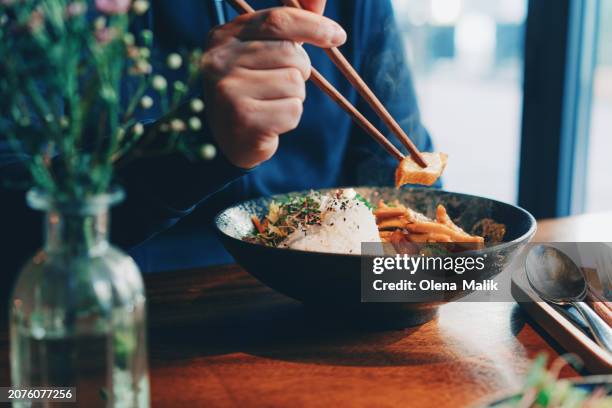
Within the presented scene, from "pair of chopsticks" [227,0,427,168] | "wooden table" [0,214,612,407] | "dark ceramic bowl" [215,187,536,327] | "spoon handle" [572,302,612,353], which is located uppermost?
"pair of chopsticks" [227,0,427,168]

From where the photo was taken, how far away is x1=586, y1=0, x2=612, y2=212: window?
9.50 ft

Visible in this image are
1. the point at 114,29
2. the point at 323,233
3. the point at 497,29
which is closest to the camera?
the point at 114,29

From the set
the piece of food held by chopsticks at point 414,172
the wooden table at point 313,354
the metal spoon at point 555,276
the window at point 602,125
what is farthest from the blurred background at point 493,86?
the wooden table at point 313,354

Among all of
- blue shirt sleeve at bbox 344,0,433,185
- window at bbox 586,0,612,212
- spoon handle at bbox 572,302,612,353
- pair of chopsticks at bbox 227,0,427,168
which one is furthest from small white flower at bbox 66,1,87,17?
window at bbox 586,0,612,212

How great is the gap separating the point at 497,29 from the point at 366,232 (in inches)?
107

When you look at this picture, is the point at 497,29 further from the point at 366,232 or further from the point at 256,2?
the point at 366,232

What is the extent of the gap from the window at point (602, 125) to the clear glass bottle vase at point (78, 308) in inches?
107

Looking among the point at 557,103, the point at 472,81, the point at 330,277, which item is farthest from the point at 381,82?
the point at 472,81

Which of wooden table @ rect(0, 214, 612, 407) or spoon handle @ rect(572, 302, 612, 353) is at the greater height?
spoon handle @ rect(572, 302, 612, 353)

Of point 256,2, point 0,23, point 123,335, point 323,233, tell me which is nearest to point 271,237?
point 323,233

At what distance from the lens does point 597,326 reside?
1.02 metres

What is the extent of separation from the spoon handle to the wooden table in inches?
2.4

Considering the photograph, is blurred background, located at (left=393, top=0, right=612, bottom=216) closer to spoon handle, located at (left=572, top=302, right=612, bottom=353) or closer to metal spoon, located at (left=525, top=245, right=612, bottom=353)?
metal spoon, located at (left=525, top=245, right=612, bottom=353)

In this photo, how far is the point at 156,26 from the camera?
1747mm
